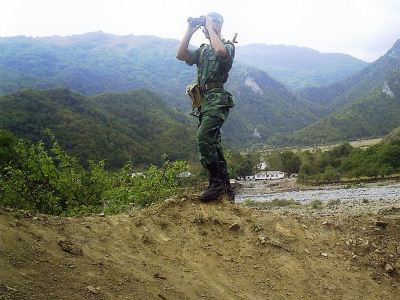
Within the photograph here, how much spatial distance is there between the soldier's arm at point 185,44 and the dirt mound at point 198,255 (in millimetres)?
2417

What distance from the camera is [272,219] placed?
23.6 feet

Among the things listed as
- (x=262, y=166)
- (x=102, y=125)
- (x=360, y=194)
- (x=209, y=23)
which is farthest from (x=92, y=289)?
(x=262, y=166)

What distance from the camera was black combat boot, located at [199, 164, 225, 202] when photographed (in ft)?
24.2

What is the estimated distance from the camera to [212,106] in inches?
285

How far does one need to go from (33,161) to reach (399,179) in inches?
2074

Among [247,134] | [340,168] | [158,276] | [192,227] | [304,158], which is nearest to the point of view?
[158,276]

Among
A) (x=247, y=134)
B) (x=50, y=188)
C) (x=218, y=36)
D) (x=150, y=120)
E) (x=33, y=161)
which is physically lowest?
(x=247, y=134)

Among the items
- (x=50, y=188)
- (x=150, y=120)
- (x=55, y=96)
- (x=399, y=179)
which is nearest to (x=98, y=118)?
(x=55, y=96)

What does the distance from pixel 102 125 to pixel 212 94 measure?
81.6 metres

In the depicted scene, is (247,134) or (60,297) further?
(247,134)

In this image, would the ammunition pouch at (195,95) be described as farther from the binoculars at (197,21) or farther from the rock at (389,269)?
the rock at (389,269)

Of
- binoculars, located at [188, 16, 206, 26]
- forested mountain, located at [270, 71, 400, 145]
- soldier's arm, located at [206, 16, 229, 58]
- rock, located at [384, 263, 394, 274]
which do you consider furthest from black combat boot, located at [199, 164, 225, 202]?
forested mountain, located at [270, 71, 400, 145]

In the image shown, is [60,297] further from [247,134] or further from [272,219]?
[247,134]

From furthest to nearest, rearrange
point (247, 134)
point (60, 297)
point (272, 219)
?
point (247, 134) < point (272, 219) < point (60, 297)
